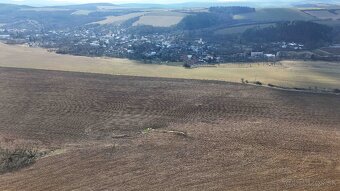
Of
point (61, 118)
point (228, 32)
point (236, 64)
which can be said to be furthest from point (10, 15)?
point (61, 118)

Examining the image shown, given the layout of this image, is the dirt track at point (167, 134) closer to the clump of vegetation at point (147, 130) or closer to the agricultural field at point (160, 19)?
the clump of vegetation at point (147, 130)

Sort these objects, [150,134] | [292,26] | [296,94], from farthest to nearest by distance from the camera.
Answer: [292,26] → [296,94] → [150,134]

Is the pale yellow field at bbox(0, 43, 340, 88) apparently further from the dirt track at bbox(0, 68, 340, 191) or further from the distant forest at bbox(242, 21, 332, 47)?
the distant forest at bbox(242, 21, 332, 47)

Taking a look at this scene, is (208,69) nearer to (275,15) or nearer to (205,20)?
(205,20)

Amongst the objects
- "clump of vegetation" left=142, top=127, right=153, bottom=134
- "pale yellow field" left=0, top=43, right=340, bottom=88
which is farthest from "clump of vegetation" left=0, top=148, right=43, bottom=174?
"pale yellow field" left=0, top=43, right=340, bottom=88

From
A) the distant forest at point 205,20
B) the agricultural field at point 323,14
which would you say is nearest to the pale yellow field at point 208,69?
the distant forest at point 205,20

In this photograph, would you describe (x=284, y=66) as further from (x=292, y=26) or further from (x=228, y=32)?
(x=228, y=32)

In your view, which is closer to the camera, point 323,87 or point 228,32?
point 323,87
